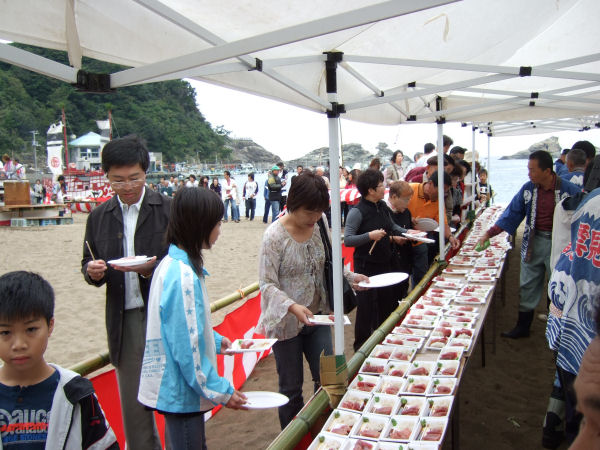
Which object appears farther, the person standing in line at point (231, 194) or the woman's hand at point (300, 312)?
the person standing in line at point (231, 194)

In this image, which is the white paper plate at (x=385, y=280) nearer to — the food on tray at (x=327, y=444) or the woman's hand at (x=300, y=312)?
the woman's hand at (x=300, y=312)

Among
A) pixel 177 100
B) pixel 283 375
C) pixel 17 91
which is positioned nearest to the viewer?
pixel 283 375

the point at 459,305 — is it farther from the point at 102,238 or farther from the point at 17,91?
the point at 17,91

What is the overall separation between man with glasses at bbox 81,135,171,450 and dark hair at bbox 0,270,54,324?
80cm

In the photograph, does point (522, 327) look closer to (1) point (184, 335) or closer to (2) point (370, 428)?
(2) point (370, 428)

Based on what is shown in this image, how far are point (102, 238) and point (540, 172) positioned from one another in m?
3.87

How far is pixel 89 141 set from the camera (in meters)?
54.5

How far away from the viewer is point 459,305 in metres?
3.80

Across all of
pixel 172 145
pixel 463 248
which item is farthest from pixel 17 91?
pixel 463 248

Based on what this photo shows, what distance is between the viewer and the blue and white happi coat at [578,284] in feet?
6.55

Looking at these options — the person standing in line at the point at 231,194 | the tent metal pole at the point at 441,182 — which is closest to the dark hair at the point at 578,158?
the tent metal pole at the point at 441,182

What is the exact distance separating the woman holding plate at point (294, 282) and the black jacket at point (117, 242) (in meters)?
0.57

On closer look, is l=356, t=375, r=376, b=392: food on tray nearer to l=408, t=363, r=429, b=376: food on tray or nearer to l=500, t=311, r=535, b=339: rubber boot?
l=408, t=363, r=429, b=376: food on tray

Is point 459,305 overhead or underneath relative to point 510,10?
underneath
